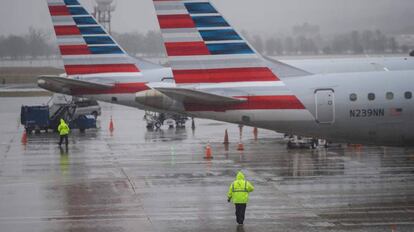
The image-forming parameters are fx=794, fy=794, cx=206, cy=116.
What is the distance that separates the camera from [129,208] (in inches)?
824

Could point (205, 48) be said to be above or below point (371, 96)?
above

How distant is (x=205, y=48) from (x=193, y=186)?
4216mm

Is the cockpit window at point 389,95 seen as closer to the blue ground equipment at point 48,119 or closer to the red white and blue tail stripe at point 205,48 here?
the red white and blue tail stripe at point 205,48

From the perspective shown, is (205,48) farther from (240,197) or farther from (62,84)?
(62,84)

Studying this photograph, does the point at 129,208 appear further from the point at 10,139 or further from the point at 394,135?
the point at 10,139

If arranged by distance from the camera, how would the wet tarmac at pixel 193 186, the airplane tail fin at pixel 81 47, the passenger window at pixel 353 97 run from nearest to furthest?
the wet tarmac at pixel 193 186 → the passenger window at pixel 353 97 → the airplane tail fin at pixel 81 47

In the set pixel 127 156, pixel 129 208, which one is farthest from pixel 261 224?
pixel 127 156

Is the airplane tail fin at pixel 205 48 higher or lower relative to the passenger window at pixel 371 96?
higher

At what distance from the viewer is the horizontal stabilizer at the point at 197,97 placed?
22.7m

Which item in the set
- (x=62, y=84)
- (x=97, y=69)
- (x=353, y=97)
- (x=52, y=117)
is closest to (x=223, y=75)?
(x=353, y=97)

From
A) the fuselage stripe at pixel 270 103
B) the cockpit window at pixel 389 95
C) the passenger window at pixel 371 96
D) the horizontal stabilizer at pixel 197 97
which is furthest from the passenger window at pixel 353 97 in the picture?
the horizontal stabilizer at pixel 197 97

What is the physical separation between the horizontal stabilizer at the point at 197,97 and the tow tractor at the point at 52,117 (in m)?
22.1

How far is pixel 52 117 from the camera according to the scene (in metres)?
44.9

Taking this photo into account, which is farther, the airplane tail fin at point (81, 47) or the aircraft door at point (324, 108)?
the airplane tail fin at point (81, 47)
